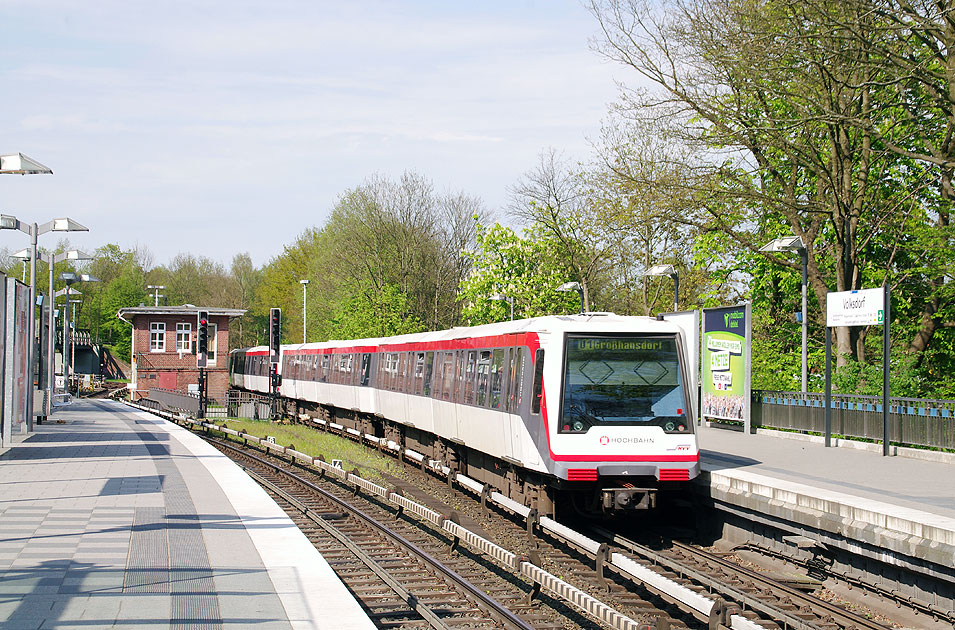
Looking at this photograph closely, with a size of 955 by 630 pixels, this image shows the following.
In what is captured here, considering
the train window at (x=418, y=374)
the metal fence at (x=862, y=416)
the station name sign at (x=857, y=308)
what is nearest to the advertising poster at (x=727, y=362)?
the metal fence at (x=862, y=416)

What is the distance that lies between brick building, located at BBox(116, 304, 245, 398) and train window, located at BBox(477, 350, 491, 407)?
160 feet

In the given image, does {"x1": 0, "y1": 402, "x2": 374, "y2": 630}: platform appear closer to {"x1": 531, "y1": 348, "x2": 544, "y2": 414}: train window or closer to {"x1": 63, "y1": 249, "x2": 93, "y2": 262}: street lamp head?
{"x1": 531, "y1": 348, "x2": 544, "y2": 414}: train window

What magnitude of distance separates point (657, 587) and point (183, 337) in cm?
5910

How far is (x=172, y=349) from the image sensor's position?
2522 inches

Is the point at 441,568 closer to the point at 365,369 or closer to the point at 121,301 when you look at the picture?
the point at 365,369

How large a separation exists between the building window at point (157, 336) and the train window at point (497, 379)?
51371 mm

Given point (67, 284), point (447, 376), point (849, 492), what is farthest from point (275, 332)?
point (849, 492)

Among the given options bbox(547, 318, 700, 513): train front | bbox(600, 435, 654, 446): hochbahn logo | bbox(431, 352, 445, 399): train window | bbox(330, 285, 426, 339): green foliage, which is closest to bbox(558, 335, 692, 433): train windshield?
bbox(547, 318, 700, 513): train front

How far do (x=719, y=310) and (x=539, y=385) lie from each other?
9959 millimetres

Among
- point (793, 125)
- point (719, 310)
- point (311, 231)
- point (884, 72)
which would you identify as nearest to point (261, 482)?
point (719, 310)

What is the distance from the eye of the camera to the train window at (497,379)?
15.4 meters

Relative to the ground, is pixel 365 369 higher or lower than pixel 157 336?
lower

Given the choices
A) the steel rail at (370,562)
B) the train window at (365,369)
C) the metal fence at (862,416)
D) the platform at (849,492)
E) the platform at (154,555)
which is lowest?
the steel rail at (370,562)

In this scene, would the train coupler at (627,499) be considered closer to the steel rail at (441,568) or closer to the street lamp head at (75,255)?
the steel rail at (441,568)
